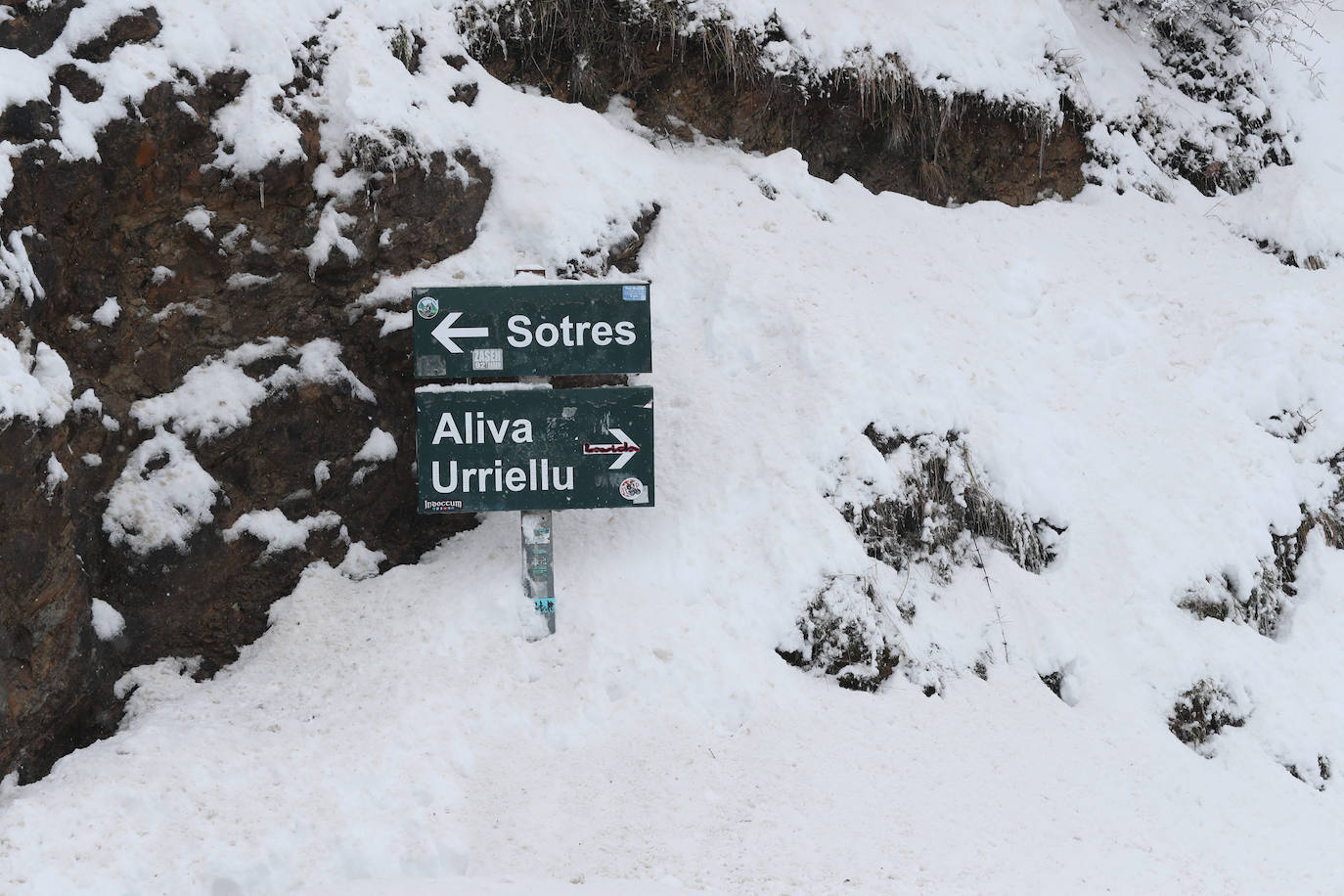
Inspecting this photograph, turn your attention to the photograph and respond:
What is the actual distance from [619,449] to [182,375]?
263 centimetres

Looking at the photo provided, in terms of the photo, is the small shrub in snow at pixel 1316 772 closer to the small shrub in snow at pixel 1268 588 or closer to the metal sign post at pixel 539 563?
the small shrub in snow at pixel 1268 588

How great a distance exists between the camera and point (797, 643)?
6344 mm

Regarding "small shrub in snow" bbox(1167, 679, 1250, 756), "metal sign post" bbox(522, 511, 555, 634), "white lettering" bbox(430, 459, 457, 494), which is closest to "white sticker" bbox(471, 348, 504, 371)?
"white lettering" bbox(430, 459, 457, 494)

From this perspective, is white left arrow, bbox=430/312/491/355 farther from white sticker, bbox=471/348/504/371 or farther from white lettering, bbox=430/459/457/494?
white lettering, bbox=430/459/457/494

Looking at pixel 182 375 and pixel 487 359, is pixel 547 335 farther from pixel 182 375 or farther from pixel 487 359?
pixel 182 375

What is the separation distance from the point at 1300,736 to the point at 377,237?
6.67 m

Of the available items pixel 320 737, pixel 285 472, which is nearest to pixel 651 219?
pixel 285 472

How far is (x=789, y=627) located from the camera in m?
6.36

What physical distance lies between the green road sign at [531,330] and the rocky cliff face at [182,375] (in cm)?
94

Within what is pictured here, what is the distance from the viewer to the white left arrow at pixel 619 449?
20.2ft

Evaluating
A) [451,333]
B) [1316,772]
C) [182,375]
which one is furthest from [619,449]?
[1316,772]

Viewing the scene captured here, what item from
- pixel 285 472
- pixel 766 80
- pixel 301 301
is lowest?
pixel 285 472

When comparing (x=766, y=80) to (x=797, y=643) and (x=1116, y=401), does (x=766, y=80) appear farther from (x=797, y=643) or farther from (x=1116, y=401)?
(x=797, y=643)

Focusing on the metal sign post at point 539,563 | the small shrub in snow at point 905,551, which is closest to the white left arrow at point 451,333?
the metal sign post at point 539,563
